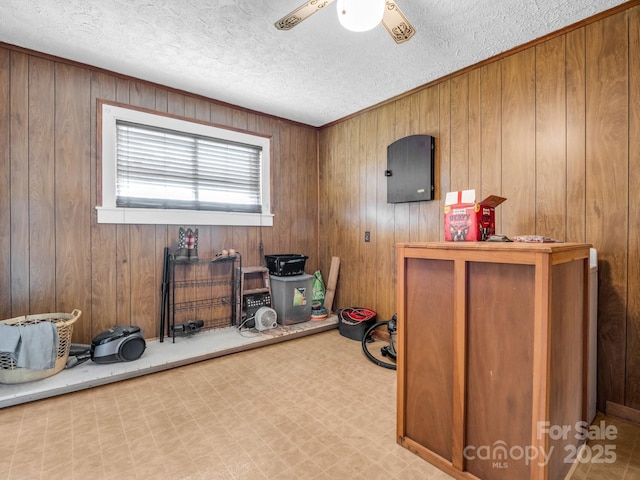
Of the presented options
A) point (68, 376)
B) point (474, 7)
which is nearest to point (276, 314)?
point (68, 376)

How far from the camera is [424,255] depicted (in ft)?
5.25

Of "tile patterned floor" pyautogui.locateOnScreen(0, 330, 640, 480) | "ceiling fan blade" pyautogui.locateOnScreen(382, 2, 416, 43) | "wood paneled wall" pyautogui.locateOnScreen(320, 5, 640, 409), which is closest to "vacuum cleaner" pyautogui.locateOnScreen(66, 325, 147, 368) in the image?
"tile patterned floor" pyautogui.locateOnScreen(0, 330, 640, 480)

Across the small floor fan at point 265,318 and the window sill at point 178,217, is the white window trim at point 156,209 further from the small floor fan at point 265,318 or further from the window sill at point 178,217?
the small floor fan at point 265,318

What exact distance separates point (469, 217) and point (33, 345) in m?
2.91

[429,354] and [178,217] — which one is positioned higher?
[178,217]

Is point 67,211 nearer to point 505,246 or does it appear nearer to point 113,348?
point 113,348

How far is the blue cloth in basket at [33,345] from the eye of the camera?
2.13m

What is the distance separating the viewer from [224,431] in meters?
1.86

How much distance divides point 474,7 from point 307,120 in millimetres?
2440

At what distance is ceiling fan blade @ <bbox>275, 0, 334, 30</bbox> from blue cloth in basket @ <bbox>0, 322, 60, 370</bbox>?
2.56 meters

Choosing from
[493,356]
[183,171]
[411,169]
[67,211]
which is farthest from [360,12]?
[67,211]

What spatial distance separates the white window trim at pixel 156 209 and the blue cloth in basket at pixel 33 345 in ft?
3.44

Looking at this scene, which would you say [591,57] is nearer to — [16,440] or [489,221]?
[489,221]

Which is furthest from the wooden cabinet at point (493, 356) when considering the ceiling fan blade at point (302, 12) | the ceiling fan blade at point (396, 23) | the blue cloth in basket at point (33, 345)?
A: the blue cloth in basket at point (33, 345)
